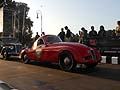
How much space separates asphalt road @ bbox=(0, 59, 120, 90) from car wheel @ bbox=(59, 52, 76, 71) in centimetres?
23

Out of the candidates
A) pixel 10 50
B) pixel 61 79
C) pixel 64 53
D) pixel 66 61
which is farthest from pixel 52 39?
pixel 10 50

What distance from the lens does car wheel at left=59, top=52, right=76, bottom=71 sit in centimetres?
1286

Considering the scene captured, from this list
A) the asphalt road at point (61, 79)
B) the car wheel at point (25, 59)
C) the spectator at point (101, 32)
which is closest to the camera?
the asphalt road at point (61, 79)

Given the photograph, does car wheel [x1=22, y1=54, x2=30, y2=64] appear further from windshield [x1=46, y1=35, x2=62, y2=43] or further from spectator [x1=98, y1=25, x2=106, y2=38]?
Result: spectator [x1=98, y1=25, x2=106, y2=38]

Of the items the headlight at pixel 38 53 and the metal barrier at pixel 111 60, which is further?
the metal barrier at pixel 111 60

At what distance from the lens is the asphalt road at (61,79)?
9.76 meters

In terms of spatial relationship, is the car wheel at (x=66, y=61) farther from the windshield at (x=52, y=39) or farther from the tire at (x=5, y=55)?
the tire at (x=5, y=55)

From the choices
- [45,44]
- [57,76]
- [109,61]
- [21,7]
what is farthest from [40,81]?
[21,7]

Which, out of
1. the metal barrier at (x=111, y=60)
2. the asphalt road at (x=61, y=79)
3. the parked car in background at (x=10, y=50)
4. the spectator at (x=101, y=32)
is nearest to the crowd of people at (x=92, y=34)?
the spectator at (x=101, y=32)

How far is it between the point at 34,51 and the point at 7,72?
250 cm

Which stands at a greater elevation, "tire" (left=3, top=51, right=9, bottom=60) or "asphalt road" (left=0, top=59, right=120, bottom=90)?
"tire" (left=3, top=51, right=9, bottom=60)

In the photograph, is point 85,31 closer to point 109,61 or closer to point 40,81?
point 109,61

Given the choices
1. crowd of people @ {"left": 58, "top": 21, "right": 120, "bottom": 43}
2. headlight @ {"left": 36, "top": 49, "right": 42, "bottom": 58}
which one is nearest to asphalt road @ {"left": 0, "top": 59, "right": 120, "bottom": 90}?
headlight @ {"left": 36, "top": 49, "right": 42, "bottom": 58}

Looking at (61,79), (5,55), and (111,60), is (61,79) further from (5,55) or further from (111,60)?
(5,55)
